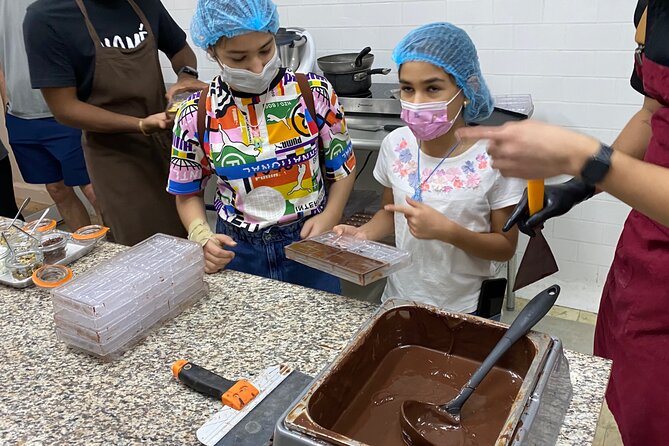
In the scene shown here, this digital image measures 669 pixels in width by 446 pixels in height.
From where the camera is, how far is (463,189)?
4.56 feet

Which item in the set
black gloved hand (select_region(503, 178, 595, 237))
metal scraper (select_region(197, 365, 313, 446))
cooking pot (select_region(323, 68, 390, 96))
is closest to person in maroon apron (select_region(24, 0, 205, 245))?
cooking pot (select_region(323, 68, 390, 96))

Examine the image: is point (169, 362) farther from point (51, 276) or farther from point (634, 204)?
point (634, 204)

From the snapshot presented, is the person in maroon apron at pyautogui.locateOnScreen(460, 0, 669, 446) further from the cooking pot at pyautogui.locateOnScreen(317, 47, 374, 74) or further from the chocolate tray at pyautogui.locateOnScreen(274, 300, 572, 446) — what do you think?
the cooking pot at pyautogui.locateOnScreen(317, 47, 374, 74)

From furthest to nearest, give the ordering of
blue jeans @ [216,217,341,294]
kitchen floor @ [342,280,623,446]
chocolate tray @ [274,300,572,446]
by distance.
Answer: kitchen floor @ [342,280,623,446] → blue jeans @ [216,217,341,294] → chocolate tray @ [274,300,572,446]

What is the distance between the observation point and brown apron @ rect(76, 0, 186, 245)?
201 cm

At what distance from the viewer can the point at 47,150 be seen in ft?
9.87

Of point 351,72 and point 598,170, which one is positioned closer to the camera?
point 598,170

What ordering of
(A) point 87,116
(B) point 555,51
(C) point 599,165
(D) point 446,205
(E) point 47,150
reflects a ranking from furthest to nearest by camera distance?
(E) point 47,150 → (B) point 555,51 → (A) point 87,116 → (D) point 446,205 → (C) point 599,165

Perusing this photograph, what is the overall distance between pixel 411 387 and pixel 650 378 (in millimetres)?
563

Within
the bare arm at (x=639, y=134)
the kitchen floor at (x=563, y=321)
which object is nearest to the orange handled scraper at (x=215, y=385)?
the bare arm at (x=639, y=134)

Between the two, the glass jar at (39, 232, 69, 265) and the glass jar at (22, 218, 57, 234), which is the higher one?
the glass jar at (22, 218, 57, 234)

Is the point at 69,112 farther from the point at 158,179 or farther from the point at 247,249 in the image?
the point at 247,249

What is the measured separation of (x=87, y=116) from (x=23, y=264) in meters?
0.77

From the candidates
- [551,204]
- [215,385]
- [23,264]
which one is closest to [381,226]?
[551,204]
